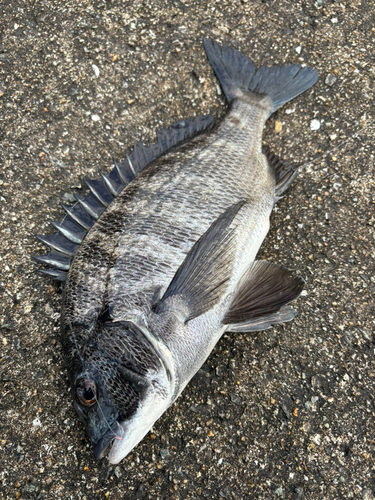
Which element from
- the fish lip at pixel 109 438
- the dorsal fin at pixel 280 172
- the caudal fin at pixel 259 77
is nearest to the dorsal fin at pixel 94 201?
the dorsal fin at pixel 280 172

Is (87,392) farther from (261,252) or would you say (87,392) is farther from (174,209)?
(261,252)

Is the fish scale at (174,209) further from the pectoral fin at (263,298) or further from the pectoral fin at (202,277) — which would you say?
the pectoral fin at (263,298)

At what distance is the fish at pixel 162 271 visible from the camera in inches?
76.3

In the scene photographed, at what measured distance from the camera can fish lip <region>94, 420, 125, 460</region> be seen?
1832 millimetres

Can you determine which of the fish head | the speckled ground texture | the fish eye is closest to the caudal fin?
the speckled ground texture

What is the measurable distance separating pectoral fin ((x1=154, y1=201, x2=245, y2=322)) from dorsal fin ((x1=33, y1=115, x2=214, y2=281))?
70 cm

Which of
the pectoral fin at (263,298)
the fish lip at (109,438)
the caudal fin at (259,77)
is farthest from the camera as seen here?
the caudal fin at (259,77)

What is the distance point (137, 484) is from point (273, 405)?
2.77ft

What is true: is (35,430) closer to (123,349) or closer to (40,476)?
(40,476)

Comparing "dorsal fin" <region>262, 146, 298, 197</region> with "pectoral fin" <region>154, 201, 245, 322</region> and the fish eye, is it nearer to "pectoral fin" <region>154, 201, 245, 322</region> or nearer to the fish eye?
"pectoral fin" <region>154, 201, 245, 322</region>

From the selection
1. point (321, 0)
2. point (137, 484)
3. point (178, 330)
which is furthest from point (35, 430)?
point (321, 0)

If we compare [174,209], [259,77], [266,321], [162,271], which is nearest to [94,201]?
[174,209]

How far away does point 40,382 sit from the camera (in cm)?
237

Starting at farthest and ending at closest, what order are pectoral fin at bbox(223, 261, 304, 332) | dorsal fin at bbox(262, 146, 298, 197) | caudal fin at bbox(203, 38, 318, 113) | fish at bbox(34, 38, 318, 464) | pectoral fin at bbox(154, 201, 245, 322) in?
caudal fin at bbox(203, 38, 318, 113) → dorsal fin at bbox(262, 146, 298, 197) → pectoral fin at bbox(223, 261, 304, 332) → pectoral fin at bbox(154, 201, 245, 322) → fish at bbox(34, 38, 318, 464)
